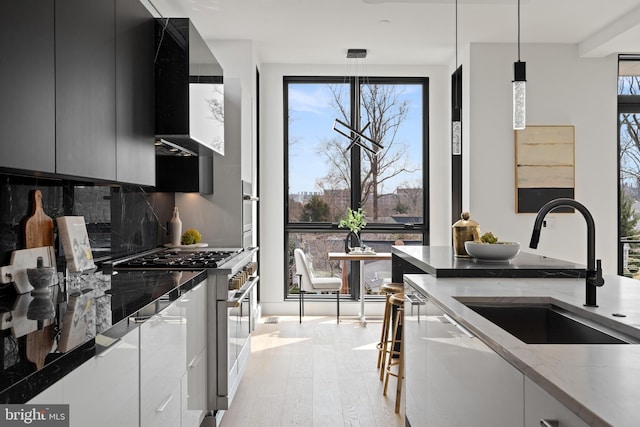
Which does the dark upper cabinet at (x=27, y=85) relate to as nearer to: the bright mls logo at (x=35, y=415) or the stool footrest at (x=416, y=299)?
the bright mls logo at (x=35, y=415)

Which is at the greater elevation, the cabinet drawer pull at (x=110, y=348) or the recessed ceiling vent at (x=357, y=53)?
the recessed ceiling vent at (x=357, y=53)

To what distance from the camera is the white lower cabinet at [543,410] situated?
1.03m

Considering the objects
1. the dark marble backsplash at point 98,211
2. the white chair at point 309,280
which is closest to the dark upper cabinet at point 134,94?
the dark marble backsplash at point 98,211

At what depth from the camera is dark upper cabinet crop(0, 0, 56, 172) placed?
149 centimetres

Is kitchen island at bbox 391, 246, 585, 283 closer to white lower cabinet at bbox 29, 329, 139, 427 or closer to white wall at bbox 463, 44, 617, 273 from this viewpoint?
white lower cabinet at bbox 29, 329, 139, 427

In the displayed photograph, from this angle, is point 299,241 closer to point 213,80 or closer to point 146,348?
point 213,80

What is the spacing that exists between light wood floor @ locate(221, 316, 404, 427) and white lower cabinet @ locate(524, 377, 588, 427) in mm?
2053

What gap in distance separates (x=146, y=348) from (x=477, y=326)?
3.52 ft

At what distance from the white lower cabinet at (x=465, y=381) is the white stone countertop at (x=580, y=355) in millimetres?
53

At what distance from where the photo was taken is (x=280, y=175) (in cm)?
633

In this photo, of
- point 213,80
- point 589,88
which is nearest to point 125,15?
point 213,80

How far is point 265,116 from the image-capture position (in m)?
6.32

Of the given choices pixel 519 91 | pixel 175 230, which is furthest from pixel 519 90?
A: pixel 175 230

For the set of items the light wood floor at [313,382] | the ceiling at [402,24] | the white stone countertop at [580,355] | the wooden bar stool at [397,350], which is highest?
the ceiling at [402,24]
